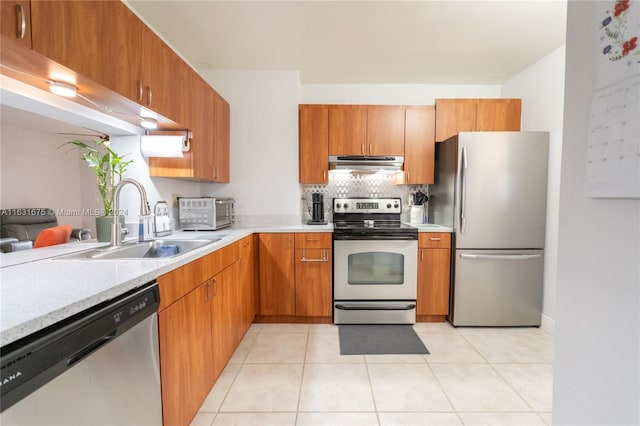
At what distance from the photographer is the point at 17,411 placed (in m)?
0.61

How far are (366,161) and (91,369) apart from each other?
8.39 ft

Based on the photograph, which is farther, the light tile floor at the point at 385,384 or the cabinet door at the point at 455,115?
the cabinet door at the point at 455,115

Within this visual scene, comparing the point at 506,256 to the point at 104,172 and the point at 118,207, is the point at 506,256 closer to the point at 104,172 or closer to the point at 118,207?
the point at 118,207

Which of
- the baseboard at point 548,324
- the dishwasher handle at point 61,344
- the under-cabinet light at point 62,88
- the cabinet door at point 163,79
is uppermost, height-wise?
the cabinet door at point 163,79

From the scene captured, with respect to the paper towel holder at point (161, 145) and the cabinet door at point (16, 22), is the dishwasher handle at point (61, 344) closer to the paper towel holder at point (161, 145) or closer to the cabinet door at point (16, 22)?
the cabinet door at point (16, 22)

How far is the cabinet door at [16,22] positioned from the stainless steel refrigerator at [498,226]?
2.79 meters

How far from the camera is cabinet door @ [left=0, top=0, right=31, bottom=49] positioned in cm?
87

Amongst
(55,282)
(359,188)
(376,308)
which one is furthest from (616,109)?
(359,188)

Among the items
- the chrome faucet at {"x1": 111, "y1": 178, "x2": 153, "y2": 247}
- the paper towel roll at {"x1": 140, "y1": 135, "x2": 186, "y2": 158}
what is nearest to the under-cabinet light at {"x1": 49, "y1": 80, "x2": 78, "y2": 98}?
the chrome faucet at {"x1": 111, "y1": 178, "x2": 153, "y2": 247}

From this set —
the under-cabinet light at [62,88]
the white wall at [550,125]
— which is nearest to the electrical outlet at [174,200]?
→ the under-cabinet light at [62,88]

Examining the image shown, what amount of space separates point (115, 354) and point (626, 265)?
1.54m

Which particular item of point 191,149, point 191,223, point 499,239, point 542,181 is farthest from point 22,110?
point 542,181

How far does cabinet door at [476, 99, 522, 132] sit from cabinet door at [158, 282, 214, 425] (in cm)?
308

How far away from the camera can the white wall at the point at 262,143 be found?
2896 mm
